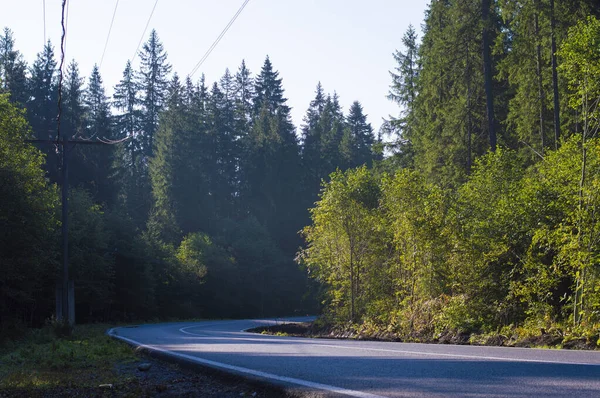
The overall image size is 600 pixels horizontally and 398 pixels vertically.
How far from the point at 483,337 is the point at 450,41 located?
64.6ft

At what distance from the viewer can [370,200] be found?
3225cm

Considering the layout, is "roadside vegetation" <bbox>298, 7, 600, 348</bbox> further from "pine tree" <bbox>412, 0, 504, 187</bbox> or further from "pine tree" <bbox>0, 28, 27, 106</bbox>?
"pine tree" <bbox>0, 28, 27, 106</bbox>

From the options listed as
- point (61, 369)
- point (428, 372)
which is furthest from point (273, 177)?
point (428, 372)

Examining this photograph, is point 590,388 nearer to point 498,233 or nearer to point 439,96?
point 498,233

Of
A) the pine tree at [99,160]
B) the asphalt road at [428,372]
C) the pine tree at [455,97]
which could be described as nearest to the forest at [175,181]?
the pine tree at [99,160]

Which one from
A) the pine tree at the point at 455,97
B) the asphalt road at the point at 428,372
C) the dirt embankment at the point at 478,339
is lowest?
the dirt embankment at the point at 478,339

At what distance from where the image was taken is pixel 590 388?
19.3 feet

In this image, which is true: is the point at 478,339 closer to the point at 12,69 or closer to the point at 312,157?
the point at 12,69

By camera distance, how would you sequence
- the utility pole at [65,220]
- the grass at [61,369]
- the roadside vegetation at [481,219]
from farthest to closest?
the utility pole at [65,220]
the roadside vegetation at [481,219]
the grass at [61,369]

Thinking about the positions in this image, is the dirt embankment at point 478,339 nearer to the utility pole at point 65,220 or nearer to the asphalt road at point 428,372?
the asphalt road at point 428,372

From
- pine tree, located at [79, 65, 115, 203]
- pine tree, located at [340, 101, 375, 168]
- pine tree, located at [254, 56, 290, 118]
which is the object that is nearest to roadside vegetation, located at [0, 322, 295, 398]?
pine tree, located at [79, 65, 115, 203]

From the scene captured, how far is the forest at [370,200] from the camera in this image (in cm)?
1789

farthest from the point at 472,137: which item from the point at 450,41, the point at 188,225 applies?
the point at 188,225

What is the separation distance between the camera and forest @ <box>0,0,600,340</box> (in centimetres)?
1789
